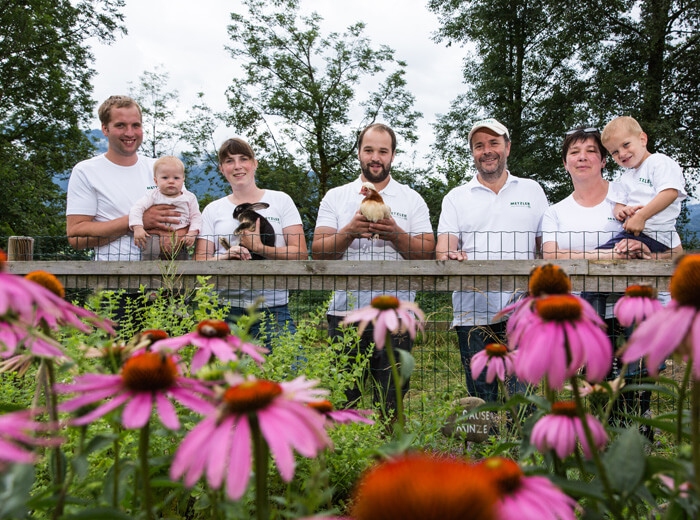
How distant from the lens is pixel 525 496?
482 mm

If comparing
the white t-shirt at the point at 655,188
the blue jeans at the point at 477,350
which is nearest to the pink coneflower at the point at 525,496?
the blue jeans at the point at 477,350

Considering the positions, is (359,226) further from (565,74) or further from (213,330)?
(565,74)

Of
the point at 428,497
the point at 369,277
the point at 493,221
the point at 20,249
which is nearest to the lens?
the point at 428,497

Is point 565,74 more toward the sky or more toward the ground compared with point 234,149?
more toward the sky

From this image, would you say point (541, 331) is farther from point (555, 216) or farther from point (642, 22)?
point (642, 22)

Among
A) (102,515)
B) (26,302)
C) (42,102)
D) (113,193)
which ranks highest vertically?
(42,102)

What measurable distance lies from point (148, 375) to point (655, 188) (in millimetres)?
3812

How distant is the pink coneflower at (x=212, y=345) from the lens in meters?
0.72

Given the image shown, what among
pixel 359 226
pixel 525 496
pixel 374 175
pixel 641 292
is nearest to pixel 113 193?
pixel 359 226

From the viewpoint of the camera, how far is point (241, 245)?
333 cm

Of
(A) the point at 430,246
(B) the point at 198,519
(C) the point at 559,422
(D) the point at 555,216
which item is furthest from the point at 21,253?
(C) the point at 559,422

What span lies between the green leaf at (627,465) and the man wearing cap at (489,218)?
263cm

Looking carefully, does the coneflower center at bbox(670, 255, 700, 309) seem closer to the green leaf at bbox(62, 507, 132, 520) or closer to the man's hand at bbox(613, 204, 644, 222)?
the green leaf at bbox(62, 507, 132, 520)

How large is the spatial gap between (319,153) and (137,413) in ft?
66.0
